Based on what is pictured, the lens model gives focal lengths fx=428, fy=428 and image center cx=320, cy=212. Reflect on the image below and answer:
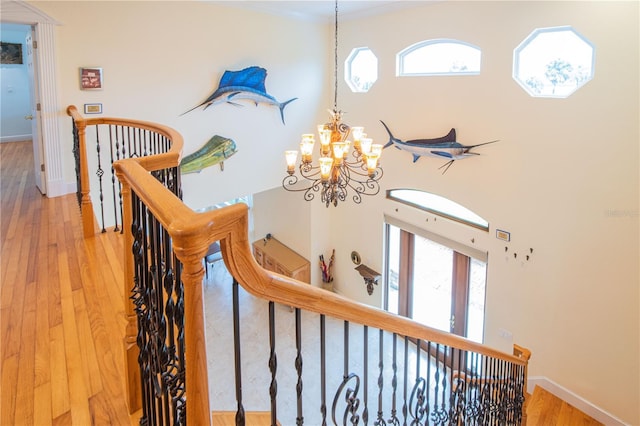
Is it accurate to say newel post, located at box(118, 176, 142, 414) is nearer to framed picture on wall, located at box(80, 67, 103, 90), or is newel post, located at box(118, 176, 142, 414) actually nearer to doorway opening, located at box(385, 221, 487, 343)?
framed picture on wall, located at box(80, 67, 103, 90)

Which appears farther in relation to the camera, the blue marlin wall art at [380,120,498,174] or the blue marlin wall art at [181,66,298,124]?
the blue marlin wall art at [181,66,298,124]

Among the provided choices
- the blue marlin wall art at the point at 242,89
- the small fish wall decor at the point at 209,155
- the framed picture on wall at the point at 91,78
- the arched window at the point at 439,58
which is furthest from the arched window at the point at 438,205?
the framed picture on wall at the point at 91,78

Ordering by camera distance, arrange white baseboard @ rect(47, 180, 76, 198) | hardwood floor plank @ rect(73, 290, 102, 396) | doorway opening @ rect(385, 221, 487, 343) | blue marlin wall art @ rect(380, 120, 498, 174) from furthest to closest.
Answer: doorway opening @ rect(385, 221, 487, 343) → blue marlin wall art @ rect(380, 120, 498, 174) → white baseboard @ rect(47, 180, 76, 198) → hardwood floor plank @ rect(73, 290, 102, 396)

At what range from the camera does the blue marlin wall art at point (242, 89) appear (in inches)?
250

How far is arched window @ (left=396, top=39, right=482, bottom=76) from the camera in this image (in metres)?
5.80

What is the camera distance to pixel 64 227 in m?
3.91

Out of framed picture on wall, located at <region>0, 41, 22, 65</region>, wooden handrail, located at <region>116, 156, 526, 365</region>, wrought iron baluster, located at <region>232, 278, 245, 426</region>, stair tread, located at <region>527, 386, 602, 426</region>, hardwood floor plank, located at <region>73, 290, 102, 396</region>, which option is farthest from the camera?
framed picture on wall, located at <region>0, 41, 22, 65</region>

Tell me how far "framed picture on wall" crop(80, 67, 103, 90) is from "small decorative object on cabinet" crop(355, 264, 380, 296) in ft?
17.0

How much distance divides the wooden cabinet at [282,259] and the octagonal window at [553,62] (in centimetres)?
523

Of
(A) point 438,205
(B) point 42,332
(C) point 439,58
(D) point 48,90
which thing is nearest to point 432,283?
(A) point 438,205

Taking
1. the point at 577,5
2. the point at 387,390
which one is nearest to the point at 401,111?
the point at 577,5

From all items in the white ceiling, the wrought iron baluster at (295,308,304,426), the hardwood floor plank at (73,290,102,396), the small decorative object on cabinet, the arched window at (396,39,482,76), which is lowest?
the small decorative object on cabinet

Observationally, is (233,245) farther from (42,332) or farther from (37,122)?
(37,122)

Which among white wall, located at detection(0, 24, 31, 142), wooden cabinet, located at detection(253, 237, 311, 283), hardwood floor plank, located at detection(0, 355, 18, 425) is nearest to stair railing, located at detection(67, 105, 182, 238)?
hardwood floor plank, located at detection(0, 355, 18, 425)
